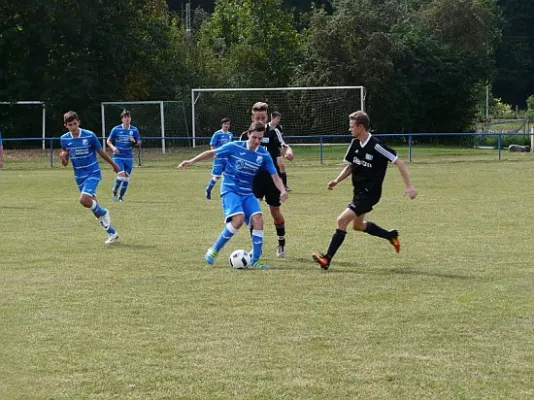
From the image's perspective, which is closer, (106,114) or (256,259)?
(256,259)

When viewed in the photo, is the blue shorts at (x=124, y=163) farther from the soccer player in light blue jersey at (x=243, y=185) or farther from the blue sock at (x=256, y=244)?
the blue sock at (x=256, y=244)

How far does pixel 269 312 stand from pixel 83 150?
689cm

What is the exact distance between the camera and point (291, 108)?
40406 mm

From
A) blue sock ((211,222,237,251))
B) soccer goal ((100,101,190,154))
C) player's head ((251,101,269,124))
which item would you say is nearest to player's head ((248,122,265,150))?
player's head ((251,101,269,124))

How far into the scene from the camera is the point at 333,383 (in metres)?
5.90

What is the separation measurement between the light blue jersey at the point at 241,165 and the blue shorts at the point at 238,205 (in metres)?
0.05

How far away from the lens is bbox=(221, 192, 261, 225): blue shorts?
10742 millimetres

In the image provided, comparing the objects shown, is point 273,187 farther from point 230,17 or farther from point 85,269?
point 230,17

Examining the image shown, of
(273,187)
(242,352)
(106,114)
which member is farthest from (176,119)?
(242,352)

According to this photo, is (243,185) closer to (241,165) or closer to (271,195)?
(241,165)

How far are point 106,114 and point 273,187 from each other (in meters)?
32.0

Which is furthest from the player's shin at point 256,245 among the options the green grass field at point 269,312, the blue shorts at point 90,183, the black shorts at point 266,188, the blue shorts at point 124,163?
the blue shorts at point 124,163

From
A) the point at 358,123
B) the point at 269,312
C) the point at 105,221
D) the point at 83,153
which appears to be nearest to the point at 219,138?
the point at 83,153

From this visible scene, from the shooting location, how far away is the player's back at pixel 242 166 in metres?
10.8
